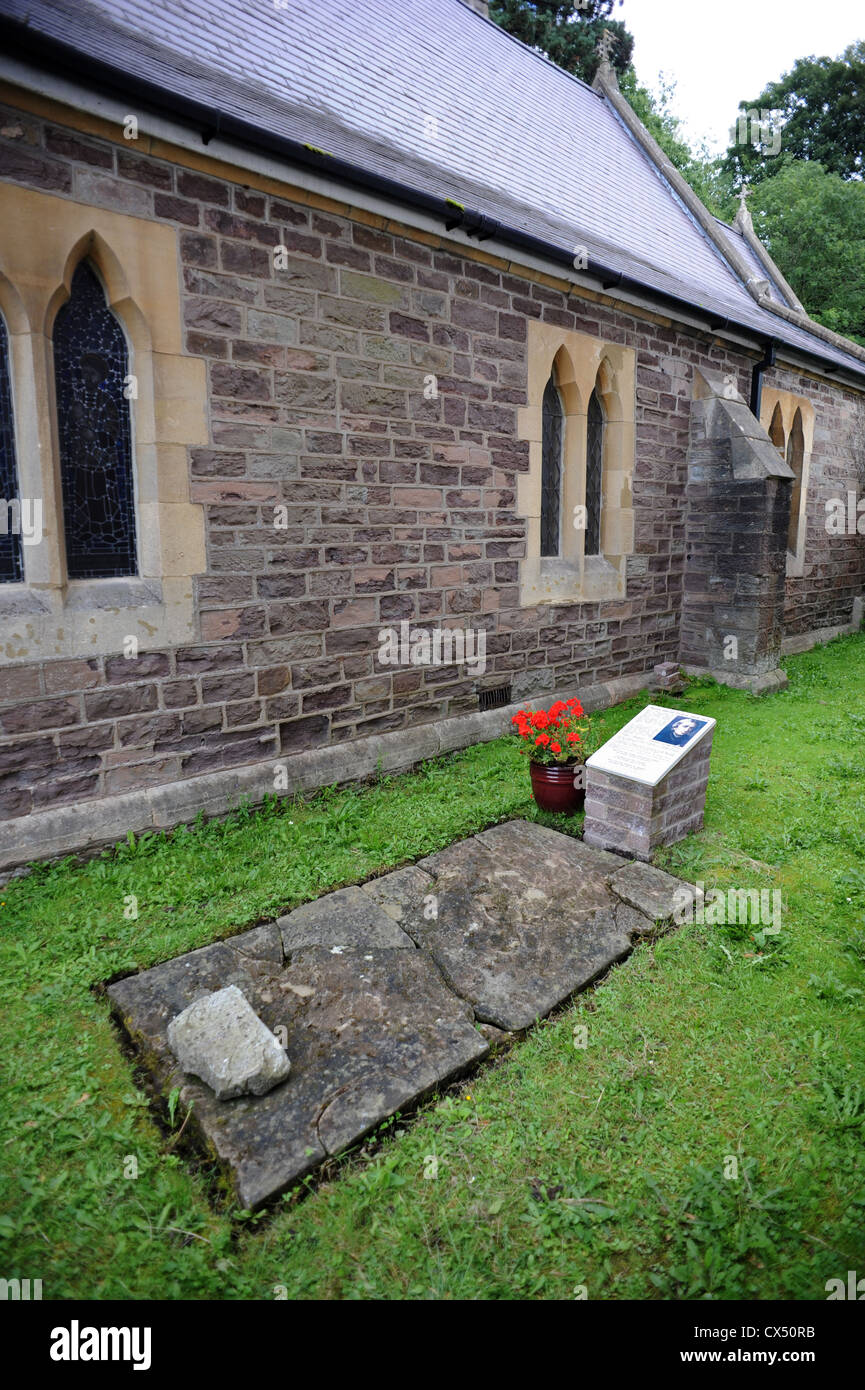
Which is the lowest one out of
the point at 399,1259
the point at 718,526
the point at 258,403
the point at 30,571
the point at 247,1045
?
the point at 399,1259

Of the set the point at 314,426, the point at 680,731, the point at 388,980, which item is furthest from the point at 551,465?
the point at 388,980

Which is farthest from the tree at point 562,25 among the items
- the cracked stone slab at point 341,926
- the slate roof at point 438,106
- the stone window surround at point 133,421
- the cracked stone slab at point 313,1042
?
the cracked stone slab at point 313,1042

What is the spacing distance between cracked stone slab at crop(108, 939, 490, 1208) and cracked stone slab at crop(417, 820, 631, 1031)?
0.59 ft

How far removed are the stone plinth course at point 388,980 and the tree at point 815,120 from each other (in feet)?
106

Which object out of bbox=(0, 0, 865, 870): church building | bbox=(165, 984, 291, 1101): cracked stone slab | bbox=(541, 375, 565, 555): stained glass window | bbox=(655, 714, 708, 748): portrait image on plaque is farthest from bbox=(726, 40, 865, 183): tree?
bbox=(165, 984, 291, 1101): cracked stone slab

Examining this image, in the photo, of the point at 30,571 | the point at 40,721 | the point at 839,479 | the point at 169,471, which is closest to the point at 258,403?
the point at 169,471

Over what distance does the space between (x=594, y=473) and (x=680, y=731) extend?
428 centimetres

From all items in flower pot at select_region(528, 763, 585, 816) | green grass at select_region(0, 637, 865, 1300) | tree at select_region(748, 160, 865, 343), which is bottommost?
green grass at select_region(0, 637, 865, 1300)

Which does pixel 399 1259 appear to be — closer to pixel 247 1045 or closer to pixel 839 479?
pixel 247 1045

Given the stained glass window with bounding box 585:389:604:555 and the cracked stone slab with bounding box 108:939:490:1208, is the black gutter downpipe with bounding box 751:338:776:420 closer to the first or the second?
the stained glass window with bounding box 585:389:604:555

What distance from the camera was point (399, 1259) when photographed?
218 centimetres

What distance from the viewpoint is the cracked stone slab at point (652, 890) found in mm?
4016

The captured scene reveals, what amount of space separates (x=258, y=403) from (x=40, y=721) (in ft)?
7.88

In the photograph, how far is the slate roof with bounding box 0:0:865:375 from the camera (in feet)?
16.0
